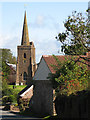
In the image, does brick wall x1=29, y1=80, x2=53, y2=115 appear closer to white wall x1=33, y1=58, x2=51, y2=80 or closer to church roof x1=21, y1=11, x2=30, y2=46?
white wall x1=33, y1=58, x2=51, y2=80

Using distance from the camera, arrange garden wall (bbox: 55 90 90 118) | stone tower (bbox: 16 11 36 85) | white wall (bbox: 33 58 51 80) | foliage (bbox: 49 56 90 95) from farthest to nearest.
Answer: stone tower (bbox: 16 11 36 85)
white wall (bbox: 33 58 51 80)
foliage (bbox: 49 56 90 95)
garden wall (bbox: 55 90 90 118)

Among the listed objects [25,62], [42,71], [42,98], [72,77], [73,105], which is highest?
[25,62]

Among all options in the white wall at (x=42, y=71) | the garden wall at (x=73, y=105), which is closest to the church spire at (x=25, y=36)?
the white wall at (x=42, y=71)

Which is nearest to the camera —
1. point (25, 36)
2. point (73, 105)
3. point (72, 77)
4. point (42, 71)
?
point (73, 105)

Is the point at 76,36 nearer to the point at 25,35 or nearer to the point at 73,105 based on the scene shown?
the point at 73,105

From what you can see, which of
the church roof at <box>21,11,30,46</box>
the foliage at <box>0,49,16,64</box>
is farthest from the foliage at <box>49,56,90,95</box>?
the church roof at <box>21,11,30,46</box>

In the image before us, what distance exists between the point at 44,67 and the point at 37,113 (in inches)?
201

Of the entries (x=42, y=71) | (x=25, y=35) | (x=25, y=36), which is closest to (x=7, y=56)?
(x=25, y=36)

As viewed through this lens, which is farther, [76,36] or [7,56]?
[7,56]

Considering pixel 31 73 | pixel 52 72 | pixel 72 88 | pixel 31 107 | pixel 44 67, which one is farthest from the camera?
pixel 31 73

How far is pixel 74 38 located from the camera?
73.6ft

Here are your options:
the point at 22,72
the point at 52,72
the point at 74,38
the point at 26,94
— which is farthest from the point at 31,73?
the point at 74,38

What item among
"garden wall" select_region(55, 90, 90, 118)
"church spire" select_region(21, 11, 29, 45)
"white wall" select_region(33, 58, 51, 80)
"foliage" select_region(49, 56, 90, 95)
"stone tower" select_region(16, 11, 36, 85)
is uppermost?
"church spire" select_region(21, 11, 29, 45)

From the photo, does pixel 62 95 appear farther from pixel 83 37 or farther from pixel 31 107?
pixel 31 107
